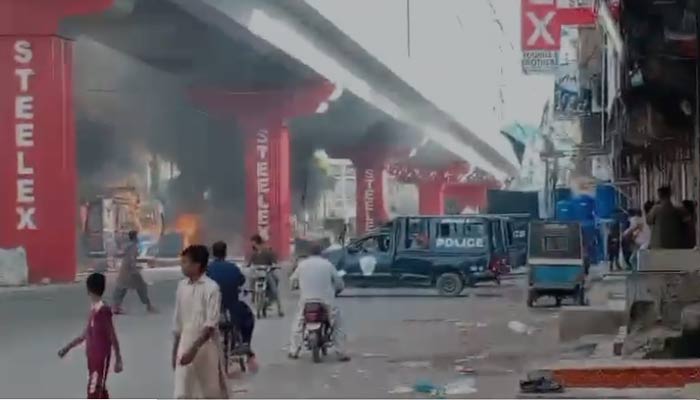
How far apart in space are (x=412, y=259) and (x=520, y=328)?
7.82 metres

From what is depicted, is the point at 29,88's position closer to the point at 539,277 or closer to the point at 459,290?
the point at 459,290

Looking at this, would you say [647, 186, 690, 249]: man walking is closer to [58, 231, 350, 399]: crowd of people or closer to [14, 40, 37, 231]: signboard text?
[58, 231, 350, 399]: crowd of people

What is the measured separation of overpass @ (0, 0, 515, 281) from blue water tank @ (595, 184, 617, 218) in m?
7.77

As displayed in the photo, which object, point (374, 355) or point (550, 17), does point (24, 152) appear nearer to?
point (550, 17)

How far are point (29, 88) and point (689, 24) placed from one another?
17165 millimetres

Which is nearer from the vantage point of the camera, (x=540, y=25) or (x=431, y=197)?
(x=540, y=25)

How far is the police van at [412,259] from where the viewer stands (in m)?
26.8

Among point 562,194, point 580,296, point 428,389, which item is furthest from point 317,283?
point 562,194

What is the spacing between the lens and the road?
12.4 metres

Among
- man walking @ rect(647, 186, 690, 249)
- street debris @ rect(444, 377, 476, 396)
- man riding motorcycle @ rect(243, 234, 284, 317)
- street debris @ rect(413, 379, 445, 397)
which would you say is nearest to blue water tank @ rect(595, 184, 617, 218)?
man riding motorcycle @ rect(243, 234, 284, 317)

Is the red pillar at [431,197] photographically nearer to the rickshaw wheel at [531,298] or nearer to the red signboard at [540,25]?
the rickshaw wheel at [531,298]

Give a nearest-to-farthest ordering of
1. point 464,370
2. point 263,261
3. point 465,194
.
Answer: point 464,370 < point 263,261 < point 465,194

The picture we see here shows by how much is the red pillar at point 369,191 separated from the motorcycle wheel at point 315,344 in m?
42.3

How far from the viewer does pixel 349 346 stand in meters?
16.6
